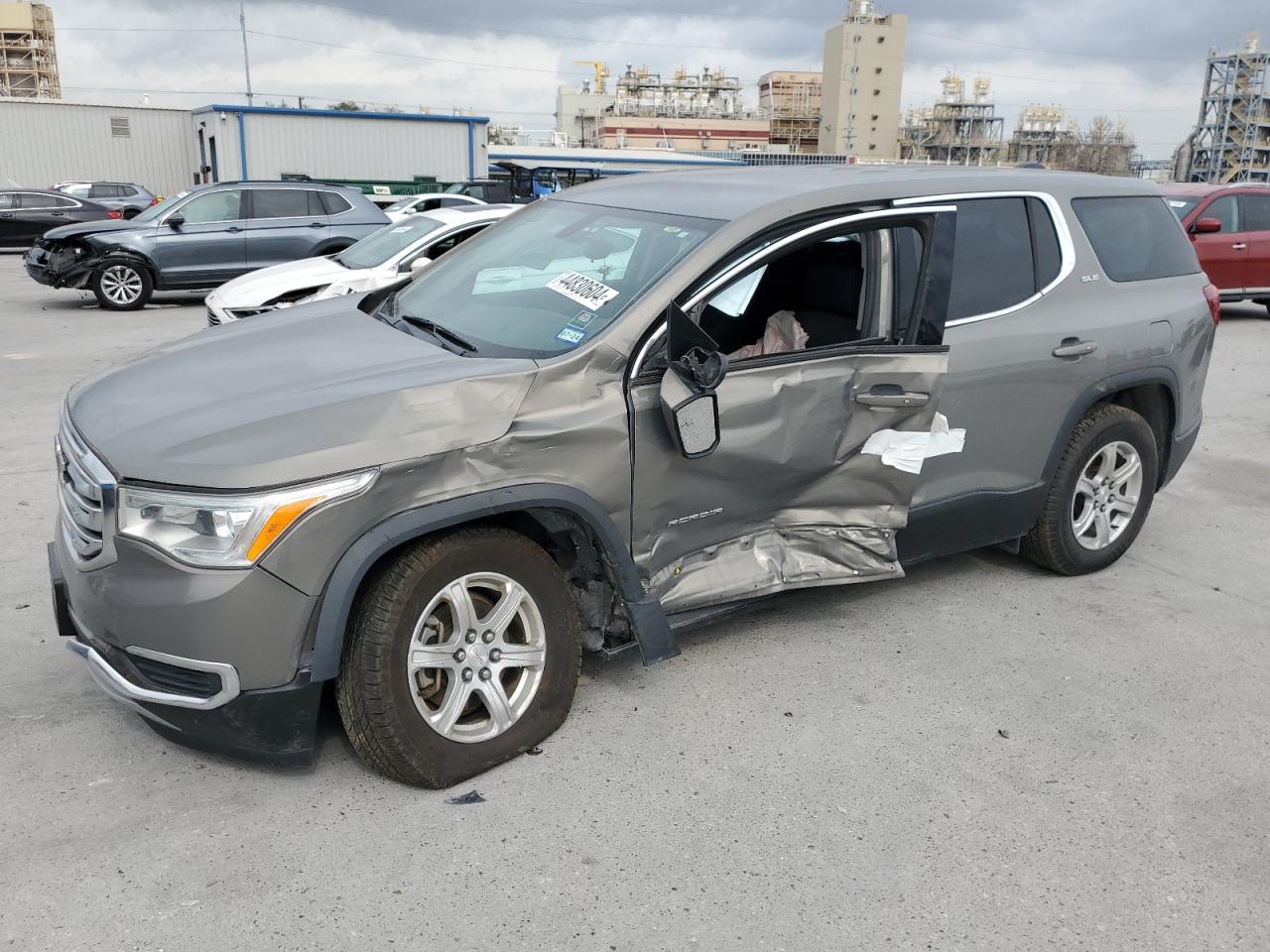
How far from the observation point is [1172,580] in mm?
5031

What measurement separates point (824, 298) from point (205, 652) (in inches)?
103

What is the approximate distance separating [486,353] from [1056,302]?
2.50 meters

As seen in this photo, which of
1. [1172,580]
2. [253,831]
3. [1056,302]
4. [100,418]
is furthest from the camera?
[1172,580]

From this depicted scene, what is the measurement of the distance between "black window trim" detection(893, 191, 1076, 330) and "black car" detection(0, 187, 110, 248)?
79.1 ft

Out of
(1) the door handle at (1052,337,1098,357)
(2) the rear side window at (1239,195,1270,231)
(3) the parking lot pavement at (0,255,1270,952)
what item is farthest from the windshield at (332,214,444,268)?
(2) the rear side window at (1239,195,1270,231)

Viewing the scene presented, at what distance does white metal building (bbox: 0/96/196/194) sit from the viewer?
3662 centimetres

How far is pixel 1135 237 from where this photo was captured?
488cm

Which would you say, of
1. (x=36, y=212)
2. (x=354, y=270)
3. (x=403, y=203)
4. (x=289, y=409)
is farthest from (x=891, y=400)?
(x=36, y=212)

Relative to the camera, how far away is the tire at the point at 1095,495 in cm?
470

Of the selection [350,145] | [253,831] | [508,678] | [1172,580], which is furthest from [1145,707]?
[350,145]

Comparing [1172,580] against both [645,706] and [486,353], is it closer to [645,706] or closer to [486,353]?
[645,706]

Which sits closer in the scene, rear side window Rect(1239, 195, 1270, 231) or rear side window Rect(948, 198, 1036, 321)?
rear side window Rect(948, 198, 1036, 321)

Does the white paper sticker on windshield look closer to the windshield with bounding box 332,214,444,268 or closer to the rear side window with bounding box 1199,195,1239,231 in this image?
the windshield with bounding box 332,214,444,268

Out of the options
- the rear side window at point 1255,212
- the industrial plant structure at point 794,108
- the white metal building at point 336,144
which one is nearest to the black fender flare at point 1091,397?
the rear side window at point 1255,212
